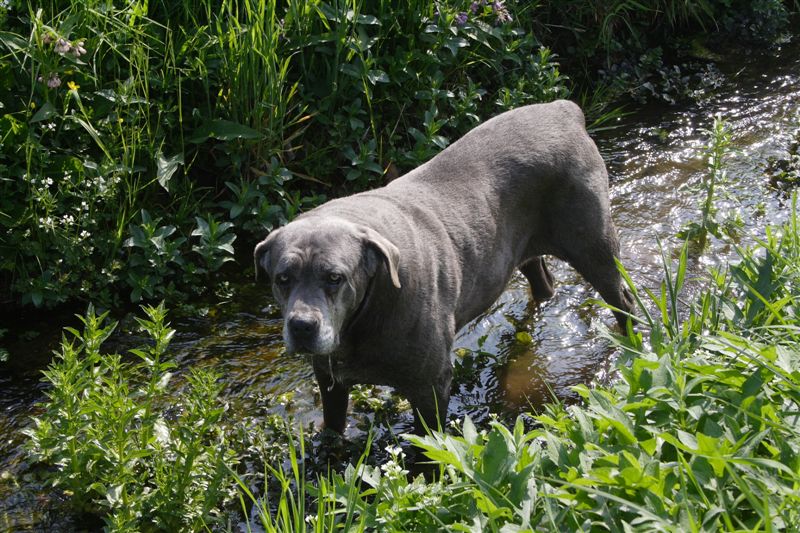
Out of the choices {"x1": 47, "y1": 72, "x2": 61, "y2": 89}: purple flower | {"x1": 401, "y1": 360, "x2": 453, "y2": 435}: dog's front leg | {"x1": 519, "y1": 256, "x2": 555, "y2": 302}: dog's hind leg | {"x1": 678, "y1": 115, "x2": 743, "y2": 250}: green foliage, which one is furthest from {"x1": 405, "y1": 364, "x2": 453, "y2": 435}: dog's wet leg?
{"x1": 47, "y1": 72, "x2": 61, "y2": 89}: purple flower

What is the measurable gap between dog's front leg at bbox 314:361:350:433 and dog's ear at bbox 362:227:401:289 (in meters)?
0.62

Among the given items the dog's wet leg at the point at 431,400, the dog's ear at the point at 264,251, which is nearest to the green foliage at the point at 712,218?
the dog's wet leg at the point at 431,400

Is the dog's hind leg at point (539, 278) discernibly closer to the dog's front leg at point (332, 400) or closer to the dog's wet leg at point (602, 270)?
the dog's wet leg at point (602, 270)

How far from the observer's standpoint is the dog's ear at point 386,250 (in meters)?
3.81

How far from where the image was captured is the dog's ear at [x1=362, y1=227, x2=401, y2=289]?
381 centimetres

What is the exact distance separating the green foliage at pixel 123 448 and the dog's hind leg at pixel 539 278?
7.24ft

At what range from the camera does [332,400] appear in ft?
14.2

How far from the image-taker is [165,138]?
5.68m

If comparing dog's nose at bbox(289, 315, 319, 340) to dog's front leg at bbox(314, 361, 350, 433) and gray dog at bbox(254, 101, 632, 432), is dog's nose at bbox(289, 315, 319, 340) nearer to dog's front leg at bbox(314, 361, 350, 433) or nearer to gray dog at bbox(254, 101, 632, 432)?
gray dog at bbox(254, 101, 632, 432)

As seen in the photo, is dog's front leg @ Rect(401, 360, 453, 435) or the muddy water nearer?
dog's front leg @ Rect(401, 360, 453, 435)

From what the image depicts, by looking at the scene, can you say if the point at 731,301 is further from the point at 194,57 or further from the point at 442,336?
the point at 194,57

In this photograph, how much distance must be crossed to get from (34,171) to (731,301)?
3556 mm

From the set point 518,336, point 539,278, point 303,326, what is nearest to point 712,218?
point 539,278

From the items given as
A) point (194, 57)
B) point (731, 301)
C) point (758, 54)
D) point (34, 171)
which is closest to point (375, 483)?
point (731, 301)
